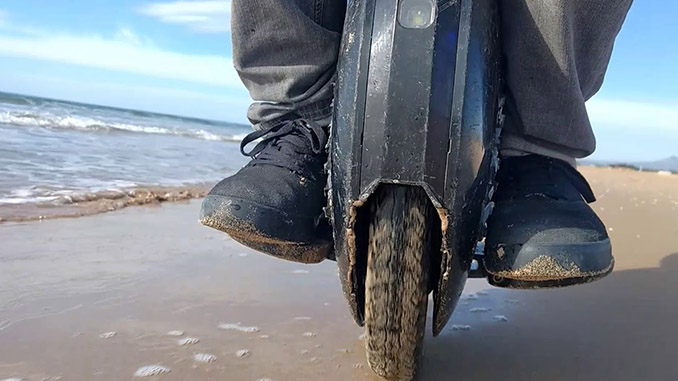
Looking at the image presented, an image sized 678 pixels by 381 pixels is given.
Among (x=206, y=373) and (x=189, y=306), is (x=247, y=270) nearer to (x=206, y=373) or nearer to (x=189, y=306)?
(x=189, y=306)

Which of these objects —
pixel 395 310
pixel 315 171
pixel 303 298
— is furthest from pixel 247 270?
pixel 395 310

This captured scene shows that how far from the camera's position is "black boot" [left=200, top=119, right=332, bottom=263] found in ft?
3.66

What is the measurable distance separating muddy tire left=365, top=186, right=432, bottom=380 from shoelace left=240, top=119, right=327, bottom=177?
0.29 meters

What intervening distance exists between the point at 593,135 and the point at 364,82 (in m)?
0.59

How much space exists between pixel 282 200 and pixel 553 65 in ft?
1.85

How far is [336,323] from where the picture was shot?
1.75m

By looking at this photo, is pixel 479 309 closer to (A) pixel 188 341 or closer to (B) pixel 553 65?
(A) pixel 188 341

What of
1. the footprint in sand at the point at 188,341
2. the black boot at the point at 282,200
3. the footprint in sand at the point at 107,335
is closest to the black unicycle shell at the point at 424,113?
the black boot at the point at 282,200

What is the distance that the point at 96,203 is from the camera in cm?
345

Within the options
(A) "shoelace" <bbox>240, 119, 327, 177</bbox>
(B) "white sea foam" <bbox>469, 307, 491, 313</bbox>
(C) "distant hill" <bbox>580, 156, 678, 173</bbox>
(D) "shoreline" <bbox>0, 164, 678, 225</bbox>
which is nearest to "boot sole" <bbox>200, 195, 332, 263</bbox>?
(A) "shoelace" <bbox>240, 119, 327, 177</bbox>

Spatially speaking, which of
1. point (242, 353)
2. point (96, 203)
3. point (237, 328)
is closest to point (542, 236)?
point (242, 353)

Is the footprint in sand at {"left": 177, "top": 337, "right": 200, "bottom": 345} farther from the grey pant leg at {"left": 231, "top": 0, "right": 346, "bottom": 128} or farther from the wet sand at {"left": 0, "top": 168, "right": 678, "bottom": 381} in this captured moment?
the grey pant leg at {"left": 231, "top": 0, "right": 346, "bottom": 128}

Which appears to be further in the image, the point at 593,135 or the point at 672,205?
the point at 672,205

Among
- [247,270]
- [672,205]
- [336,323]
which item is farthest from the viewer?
[672,205]
